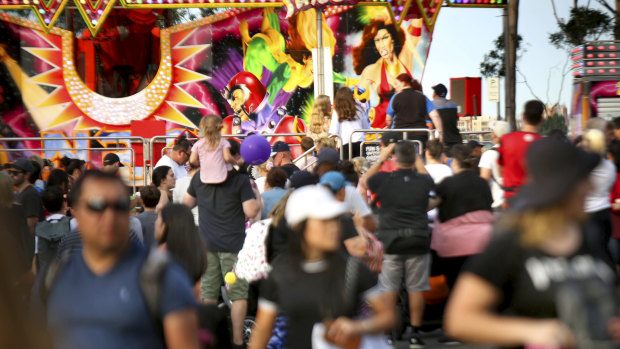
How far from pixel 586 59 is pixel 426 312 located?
833 centimetres

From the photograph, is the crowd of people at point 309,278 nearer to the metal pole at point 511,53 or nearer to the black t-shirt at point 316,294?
the black t-shirt at point 316,294

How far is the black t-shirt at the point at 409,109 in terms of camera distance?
1126 centimetres

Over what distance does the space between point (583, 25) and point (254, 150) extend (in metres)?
13.5

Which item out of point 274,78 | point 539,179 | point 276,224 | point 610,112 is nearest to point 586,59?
point 610,112

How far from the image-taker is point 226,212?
25.0ft

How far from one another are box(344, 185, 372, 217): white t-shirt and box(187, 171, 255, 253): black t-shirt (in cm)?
107

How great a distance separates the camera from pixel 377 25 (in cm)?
2025

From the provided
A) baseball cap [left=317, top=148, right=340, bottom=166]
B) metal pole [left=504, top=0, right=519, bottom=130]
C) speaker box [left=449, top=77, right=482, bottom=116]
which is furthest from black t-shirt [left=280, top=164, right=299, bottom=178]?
speaker box [left=449, top=77, right=482, bottom=116]

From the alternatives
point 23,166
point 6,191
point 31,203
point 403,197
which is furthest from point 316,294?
point 23,166

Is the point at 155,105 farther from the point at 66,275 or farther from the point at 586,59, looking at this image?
the point at 66,275

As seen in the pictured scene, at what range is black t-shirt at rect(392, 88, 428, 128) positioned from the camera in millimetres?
11258

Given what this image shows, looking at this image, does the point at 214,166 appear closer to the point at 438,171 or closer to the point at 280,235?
the point at 280,235

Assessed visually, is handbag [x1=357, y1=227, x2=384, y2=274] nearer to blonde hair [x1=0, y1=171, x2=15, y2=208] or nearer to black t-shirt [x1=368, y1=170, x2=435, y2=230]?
black t-shirt [x1=368, y1=170, x2=435, y2=230]

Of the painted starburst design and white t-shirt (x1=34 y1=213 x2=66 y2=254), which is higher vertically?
the painted starburst design
